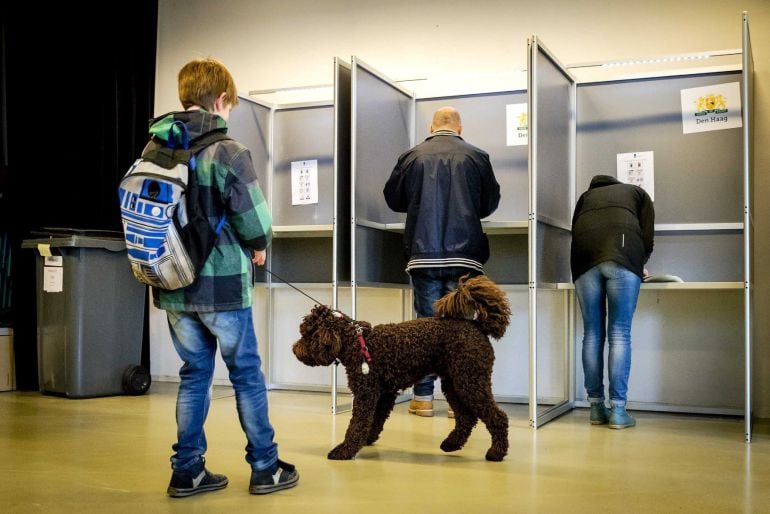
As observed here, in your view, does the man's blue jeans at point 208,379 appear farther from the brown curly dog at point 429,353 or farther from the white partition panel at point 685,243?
the white partition panel at point 685,243

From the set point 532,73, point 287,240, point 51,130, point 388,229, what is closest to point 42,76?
point 51,130

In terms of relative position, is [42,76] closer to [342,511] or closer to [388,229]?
[388,229]

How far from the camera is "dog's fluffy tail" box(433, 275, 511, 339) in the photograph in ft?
10.2

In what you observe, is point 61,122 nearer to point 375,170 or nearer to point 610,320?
point 375,170

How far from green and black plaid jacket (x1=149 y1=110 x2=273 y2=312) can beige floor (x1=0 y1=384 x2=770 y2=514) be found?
610 mm

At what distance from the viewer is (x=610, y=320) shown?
13.2 ft

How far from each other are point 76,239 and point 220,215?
9.25ft

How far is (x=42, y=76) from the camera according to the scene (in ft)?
17.9

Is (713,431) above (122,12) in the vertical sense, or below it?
below

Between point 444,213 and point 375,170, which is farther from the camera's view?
point 375,170

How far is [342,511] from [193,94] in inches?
52.1

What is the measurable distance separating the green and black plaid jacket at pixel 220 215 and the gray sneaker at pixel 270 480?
1.76 ft

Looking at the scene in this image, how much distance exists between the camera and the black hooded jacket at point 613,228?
155 inches

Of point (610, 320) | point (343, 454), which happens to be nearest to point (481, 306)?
point (343, 454)
